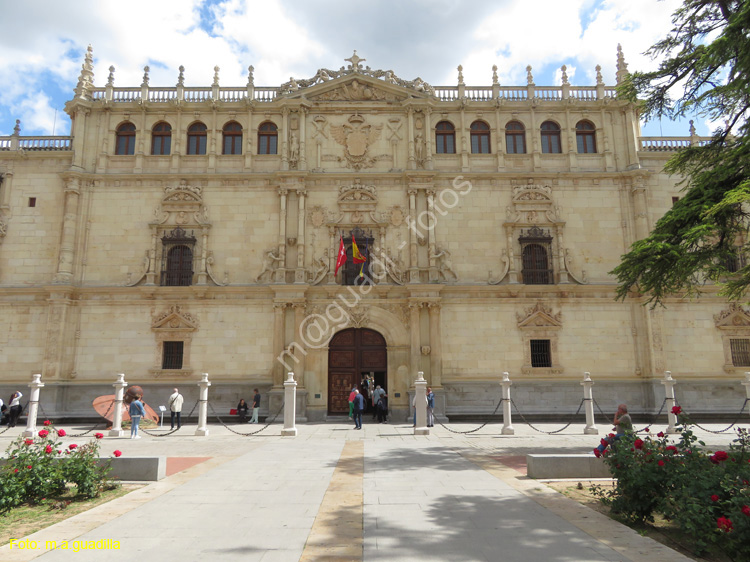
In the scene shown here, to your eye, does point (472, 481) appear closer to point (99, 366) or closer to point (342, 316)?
point (342, 316)

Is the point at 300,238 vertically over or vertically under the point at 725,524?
over

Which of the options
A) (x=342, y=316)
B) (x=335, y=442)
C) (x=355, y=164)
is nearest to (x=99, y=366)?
(x=342, y=316)

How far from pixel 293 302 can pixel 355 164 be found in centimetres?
788

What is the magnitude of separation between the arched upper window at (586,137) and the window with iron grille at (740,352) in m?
11.7

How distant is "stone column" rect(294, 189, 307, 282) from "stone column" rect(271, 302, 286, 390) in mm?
1538

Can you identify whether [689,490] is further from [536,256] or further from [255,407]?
[536,256]

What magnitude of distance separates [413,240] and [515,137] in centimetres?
808

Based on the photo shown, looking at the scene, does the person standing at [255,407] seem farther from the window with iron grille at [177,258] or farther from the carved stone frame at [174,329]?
the window with iron grille at [177,258]

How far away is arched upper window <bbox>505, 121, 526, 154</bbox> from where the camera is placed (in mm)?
26047

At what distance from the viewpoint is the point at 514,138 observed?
85.7 ft

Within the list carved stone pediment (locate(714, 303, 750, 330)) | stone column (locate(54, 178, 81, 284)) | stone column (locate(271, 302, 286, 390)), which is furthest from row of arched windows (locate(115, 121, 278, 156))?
carved stone pediment (locate(714, 303, 750, 330))

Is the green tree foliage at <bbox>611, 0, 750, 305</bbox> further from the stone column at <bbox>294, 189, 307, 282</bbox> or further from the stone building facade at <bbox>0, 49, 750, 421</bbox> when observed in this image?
the stone column at <bbox>294, 189, 307, 282</bbox>

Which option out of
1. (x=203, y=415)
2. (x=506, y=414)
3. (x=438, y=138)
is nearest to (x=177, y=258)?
(x=203, y=415)

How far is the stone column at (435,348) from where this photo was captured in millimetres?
22906
